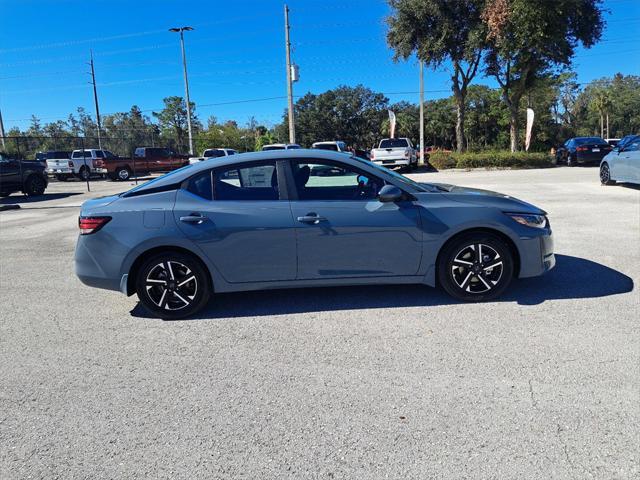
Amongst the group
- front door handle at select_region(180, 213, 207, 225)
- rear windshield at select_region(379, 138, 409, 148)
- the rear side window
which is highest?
rear windshield at select_region(379, 138, 409, 148)

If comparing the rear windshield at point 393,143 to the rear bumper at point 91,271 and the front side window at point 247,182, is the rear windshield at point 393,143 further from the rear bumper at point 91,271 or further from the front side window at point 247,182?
the rear bumper at point 91,271

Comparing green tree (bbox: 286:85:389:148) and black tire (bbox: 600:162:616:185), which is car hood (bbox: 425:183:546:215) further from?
green tree (bbox: 286:85:389:148)

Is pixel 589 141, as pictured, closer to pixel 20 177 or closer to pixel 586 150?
pixel 586 150

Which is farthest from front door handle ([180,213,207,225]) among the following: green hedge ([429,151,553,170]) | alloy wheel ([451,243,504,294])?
green hedge ([429,151,553,170])

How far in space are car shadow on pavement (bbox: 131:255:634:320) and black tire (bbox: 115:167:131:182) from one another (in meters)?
25.7

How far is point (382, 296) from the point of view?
4773 millimetres

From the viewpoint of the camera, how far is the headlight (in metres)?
4.45

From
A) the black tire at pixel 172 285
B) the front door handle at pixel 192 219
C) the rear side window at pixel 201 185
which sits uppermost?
the rear side window at pixel 201 185

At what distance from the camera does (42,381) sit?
10.9 feet

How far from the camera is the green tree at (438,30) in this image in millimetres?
23703

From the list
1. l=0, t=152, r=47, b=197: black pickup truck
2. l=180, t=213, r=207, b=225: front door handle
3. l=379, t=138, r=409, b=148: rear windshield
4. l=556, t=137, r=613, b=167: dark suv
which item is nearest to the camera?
l=180, t=213, r=207, b=225: front door handle

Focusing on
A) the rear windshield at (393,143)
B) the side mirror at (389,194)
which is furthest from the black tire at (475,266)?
the rear windshield at (393,143)

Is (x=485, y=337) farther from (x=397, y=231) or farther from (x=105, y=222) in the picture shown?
(x=105, y=222)

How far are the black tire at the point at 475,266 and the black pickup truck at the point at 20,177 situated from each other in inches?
669
